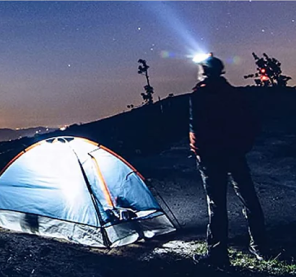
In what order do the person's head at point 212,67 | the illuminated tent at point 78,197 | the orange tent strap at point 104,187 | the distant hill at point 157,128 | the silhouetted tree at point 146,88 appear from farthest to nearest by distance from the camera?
the silhouetted tree at point 146,88
the distant hill at point 157,128
the orange tent strap at point 104,187
the illuminated tent at point 78,197
the person's head at point 212,67

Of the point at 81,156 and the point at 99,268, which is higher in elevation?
the point at 81,156

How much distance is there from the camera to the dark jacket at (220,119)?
5.12m

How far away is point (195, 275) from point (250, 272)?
69cm

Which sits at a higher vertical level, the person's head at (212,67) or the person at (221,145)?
the person's head at (212,67)

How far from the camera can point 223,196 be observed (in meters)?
5.29

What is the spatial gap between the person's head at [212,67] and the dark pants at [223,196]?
3.61 feet

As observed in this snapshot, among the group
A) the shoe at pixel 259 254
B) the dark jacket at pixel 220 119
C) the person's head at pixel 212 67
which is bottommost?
the shoe at pixel 259 254

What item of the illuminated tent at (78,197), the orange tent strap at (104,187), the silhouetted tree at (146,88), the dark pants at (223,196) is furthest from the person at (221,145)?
the silhouetted tree at (146,88)

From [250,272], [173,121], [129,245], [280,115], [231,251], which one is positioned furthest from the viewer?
[173,121]

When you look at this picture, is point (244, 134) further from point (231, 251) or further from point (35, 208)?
point (35, 208)

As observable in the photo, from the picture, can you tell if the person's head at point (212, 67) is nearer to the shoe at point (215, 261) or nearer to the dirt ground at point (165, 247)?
the shoe at point (215, 261)

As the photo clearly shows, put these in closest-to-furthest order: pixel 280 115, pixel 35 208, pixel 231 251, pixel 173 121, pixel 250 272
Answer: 1. pixel 250 272
2. pixel 231 251
3. pixel 35 208
4. pixel 280 115
5. pixel 173 121

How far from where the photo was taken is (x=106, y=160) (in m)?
7.54

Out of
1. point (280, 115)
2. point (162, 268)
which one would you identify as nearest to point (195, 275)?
point (162, 268)
